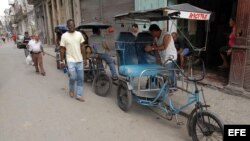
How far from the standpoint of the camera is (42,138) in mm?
4293

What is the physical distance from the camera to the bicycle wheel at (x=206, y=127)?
11.8ft

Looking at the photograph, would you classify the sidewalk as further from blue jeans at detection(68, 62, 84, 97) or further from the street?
blue jeans at detection(68, 62, 84, 97)

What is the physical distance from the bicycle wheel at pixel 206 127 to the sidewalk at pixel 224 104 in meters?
1.03

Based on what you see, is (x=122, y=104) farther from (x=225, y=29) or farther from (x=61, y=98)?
(x=225, y=29)

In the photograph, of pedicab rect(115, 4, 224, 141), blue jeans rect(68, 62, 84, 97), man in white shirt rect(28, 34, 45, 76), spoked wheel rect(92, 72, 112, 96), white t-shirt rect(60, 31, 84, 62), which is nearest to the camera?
pedicab rect(115, 4, 224, 141)

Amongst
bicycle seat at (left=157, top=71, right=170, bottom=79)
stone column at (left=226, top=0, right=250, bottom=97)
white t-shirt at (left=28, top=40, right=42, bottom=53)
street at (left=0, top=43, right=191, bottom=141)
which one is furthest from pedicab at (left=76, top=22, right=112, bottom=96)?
stone column at (left=226, top=0, right=250, bottom=97)

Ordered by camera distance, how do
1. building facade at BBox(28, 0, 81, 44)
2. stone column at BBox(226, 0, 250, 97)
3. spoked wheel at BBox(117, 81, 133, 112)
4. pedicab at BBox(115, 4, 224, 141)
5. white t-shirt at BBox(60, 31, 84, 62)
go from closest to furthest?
pedicab at BBox(115, 4, 224, 141) < spoked wheel at BBox(117, 81, 133, 112) < stone column at BBox(226, 0, 250, 97) < white t-shirt at BBox(60, 31, 84, 62) < building facade at BBox(28, 0, 81, 44)

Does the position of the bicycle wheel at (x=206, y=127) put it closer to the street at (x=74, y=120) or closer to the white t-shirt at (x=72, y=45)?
the street at (x=74, y=120)

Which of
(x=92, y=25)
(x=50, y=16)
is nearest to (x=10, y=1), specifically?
(x=50, y=16)

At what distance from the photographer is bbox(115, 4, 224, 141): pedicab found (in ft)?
12.6

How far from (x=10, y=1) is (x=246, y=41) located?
87402 mm

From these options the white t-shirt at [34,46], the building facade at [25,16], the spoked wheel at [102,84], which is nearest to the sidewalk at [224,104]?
the spoked wheel at [102,84]

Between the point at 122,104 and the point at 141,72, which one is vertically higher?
the point at 141,72

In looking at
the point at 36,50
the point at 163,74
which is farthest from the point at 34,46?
the point at 163,74
